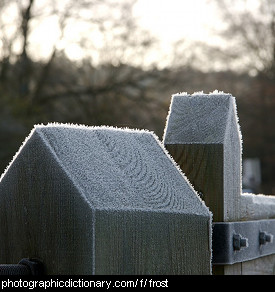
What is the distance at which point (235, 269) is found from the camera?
183 cm

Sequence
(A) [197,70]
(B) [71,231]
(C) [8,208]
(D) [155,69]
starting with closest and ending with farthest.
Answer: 1. (B) [71,231]
2. (C) [8,208]
3. (D) [155,69]
4. (A) [197,70]

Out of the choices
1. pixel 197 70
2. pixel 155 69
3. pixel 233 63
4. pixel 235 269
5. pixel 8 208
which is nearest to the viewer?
pixel 8 208

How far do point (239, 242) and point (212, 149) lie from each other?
218mm

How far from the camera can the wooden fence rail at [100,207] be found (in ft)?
4.32

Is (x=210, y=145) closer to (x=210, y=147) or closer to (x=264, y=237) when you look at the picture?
(x=210, y=147)

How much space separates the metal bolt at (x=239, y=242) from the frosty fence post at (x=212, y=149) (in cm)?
5

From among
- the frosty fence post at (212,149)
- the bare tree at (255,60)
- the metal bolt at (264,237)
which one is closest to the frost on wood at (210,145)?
the frosty fence post at (212,149)

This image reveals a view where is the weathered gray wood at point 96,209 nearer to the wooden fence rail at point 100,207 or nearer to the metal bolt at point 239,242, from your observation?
the wooden fence rail at point 100,207

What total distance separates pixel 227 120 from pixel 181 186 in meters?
0.34

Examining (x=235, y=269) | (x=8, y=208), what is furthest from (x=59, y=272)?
(x=235, y=269)

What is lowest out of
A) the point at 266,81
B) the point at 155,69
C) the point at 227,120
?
the point at 227,120

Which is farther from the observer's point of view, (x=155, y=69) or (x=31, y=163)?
(x=155, y=69)

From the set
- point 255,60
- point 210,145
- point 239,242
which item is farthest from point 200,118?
point 255,60

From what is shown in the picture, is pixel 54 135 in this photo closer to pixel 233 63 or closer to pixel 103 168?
pixel 103 168
